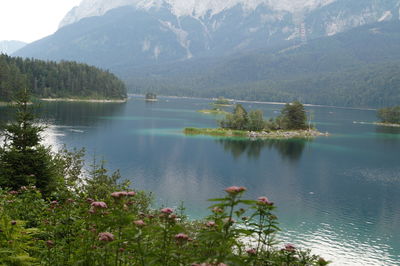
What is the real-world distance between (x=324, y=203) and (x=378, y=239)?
11104mm

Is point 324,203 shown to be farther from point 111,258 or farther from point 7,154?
point 111,258

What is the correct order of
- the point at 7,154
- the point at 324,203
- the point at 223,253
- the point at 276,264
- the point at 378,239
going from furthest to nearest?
the point at 324,203, the point at 378,239, the point at 7,154, the point at 276,264, the point at 223,253

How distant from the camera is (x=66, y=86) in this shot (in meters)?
186

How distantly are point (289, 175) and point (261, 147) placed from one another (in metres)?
26.4

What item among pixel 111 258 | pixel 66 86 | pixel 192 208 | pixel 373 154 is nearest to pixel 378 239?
pixel 192 208

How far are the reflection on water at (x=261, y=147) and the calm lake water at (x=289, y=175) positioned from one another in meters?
0.22

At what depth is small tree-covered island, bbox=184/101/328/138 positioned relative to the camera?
3976 inches

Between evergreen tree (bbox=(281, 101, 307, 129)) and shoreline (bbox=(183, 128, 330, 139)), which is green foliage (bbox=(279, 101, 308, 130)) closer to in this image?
evergreen tree (bbox=(281, 101, 307, 129))

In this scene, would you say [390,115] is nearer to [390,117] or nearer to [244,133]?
[390,117]

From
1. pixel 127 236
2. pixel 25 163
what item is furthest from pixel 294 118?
pixel 127 236

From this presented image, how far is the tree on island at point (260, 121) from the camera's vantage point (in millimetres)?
105812

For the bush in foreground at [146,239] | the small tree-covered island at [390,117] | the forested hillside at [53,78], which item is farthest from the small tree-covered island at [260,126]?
the bush in foreground at [146,239]

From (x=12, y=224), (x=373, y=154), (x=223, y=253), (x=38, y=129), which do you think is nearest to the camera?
(x=223, y=253)

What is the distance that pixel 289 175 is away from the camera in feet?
192
